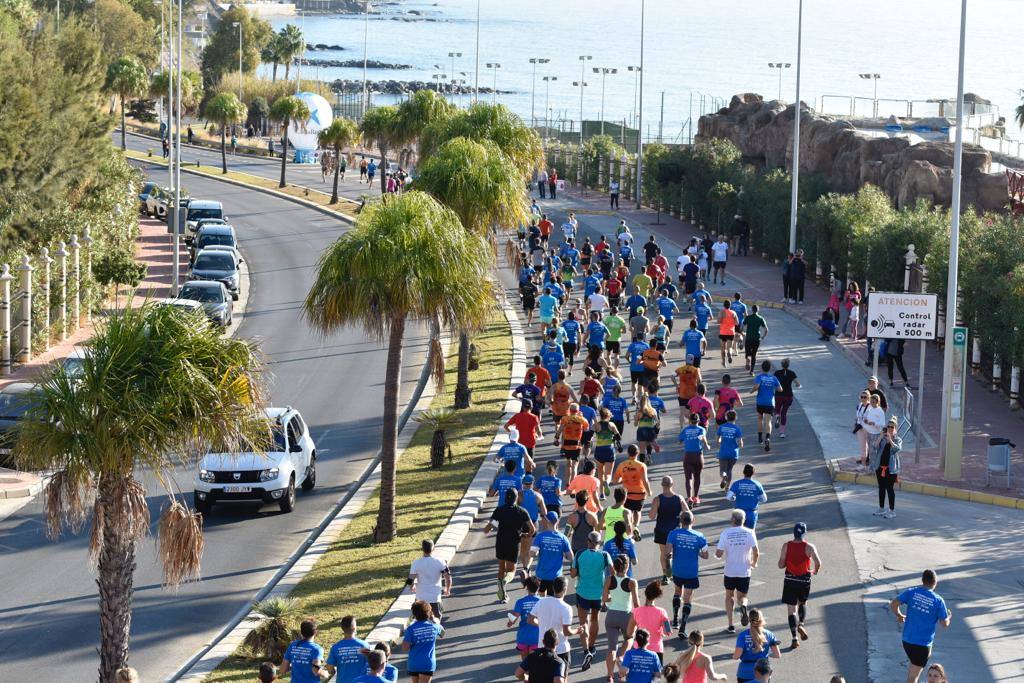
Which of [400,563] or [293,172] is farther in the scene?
[293,172]

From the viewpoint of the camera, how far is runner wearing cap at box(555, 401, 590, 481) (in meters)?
23.4

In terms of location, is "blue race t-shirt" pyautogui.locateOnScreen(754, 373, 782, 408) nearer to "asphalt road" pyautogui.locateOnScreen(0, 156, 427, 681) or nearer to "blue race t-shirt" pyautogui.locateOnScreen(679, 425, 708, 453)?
"blue race t-shirt" pyautogui.locateOnScreen(679, 425, 708, 453)

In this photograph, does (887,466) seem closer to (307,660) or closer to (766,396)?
(766,396)

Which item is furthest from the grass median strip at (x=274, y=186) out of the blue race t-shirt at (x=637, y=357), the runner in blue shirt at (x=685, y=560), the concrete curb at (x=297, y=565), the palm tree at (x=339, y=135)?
the runner in blue shirt at (x=685, y=560)

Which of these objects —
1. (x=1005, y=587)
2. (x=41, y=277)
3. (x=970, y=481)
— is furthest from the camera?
(x=41, y=277)

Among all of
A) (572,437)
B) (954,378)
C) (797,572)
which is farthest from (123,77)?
(797,572)

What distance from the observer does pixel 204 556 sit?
21031 mm

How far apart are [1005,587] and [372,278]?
9.51 m

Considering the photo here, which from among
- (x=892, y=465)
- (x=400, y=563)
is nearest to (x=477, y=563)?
(x=400, y=563)

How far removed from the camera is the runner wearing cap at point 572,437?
2341 centimetres

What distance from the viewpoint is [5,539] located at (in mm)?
21766

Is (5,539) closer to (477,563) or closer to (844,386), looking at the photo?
(477,563)

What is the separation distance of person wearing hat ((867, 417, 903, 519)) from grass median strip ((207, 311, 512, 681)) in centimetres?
663

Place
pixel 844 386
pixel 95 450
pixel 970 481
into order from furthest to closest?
pixel 844 386 → pixel 970 481 → pixel 95 450
